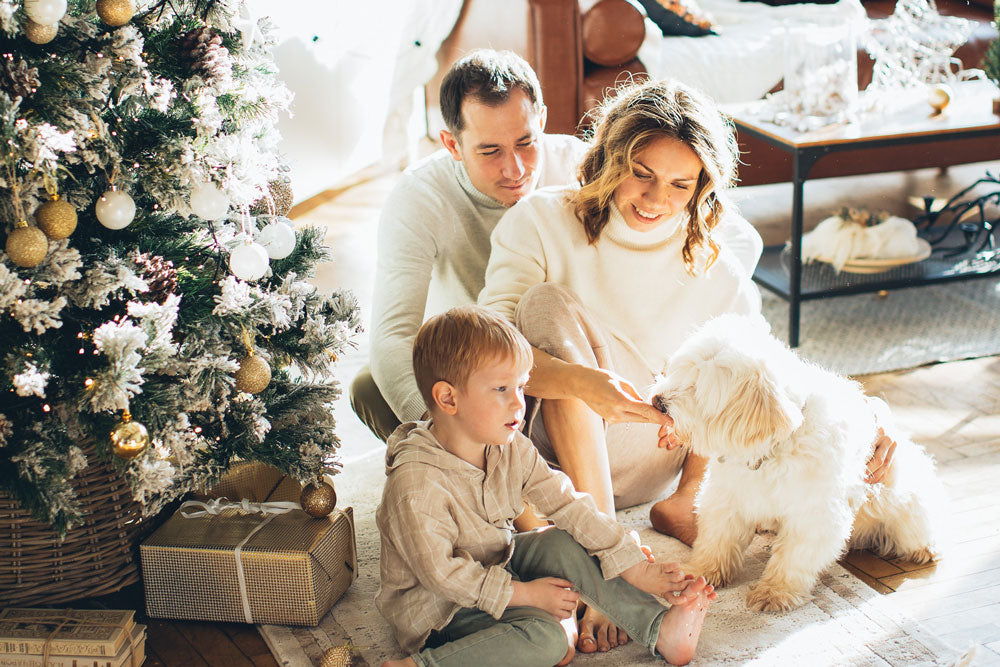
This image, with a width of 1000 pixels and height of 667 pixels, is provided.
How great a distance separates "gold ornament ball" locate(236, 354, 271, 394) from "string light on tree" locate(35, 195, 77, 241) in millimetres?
355

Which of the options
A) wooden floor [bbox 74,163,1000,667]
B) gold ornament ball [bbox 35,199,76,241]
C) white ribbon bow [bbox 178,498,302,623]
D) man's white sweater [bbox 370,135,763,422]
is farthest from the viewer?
man's white sweater [bbox 370,135,763,422]

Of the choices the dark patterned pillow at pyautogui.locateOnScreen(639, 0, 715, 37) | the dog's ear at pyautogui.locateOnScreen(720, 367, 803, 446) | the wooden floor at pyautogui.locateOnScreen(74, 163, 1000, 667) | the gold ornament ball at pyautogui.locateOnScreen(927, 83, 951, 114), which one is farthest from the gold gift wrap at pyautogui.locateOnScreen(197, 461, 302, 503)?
the dark patterned pillow at pyautogui.locateOnScreen(639, 0, 715, 37)

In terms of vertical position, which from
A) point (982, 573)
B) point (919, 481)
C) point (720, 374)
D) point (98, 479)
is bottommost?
point (982, 573)

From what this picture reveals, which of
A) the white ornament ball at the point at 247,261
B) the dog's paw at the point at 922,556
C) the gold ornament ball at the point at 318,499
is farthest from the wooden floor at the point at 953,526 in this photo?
the white ornament ball at the point at 247,261

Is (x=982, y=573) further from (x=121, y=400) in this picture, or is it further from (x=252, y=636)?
(x=121, y=400)

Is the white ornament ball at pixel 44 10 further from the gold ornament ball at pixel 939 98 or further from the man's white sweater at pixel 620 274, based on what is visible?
the gold ornament ball at pixel 939 98

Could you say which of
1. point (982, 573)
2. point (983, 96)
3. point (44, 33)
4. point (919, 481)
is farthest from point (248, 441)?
point (983, 96)

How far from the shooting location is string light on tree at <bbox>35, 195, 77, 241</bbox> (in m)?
1.38

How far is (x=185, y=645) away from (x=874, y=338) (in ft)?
7.14

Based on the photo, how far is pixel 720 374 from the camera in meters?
1.58

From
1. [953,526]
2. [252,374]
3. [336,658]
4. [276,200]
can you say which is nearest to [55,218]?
[252,374]

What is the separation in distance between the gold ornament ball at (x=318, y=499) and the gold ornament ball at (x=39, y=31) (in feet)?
2.82

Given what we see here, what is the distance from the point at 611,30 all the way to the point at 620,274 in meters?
2.16

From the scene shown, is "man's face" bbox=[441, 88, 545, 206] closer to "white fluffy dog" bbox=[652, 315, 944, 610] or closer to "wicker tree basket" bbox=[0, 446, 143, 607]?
"white fluffy dog" bbox=[652, 315, 944, 610]
